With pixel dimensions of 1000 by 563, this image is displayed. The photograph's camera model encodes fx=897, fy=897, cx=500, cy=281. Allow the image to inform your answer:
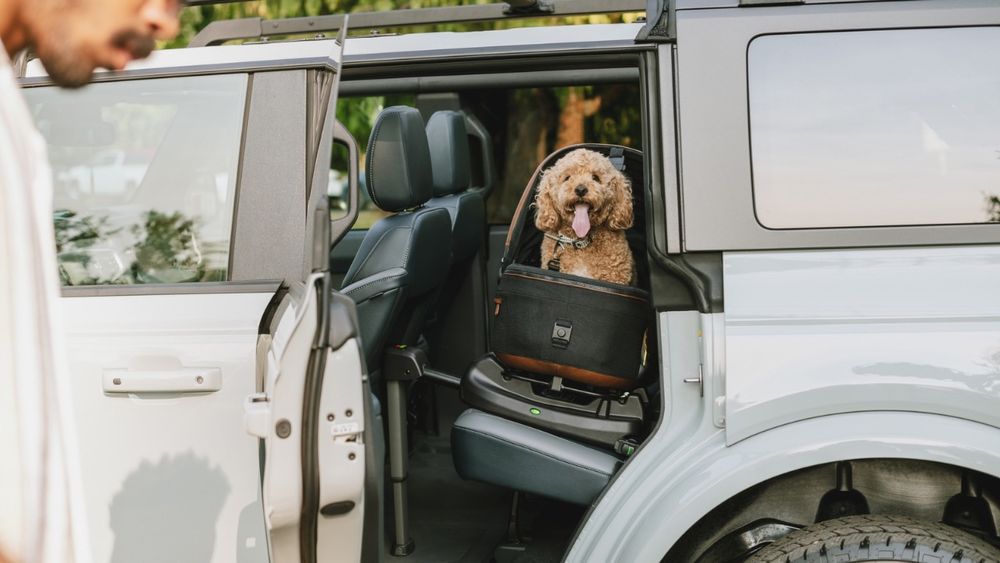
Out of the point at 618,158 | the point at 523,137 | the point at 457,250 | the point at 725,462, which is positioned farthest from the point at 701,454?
the point at 523,137

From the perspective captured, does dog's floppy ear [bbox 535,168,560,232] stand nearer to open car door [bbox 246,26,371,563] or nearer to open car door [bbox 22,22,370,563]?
open car door [bbox 22,22,370,563]

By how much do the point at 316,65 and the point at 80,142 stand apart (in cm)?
61

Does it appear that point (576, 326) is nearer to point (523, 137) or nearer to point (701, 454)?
point (701, 454)

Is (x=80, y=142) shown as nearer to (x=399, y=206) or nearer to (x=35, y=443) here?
(x=399, y=206)

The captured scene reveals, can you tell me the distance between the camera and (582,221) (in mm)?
3051

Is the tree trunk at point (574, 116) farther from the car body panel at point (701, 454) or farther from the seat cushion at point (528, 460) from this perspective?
the car body panel at point (701, 454)

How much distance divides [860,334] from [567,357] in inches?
34.6

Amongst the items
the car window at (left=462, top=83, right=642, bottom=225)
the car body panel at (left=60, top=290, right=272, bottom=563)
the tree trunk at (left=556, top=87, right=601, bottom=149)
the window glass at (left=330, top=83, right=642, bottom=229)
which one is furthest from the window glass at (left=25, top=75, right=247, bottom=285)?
the tree trunk at (left=556, top=87, right=601, bottom=149)

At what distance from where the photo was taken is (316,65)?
2.15 meters

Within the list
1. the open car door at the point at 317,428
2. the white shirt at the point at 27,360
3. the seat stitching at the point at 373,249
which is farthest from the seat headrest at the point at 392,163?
the white shirt at the point at 27,360

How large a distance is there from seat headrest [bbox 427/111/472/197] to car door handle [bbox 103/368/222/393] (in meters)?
1.64

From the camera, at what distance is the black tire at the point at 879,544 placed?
1833mm

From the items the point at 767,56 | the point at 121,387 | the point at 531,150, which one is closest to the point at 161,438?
the point at 121,387

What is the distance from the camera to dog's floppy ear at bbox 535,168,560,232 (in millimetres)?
3125
